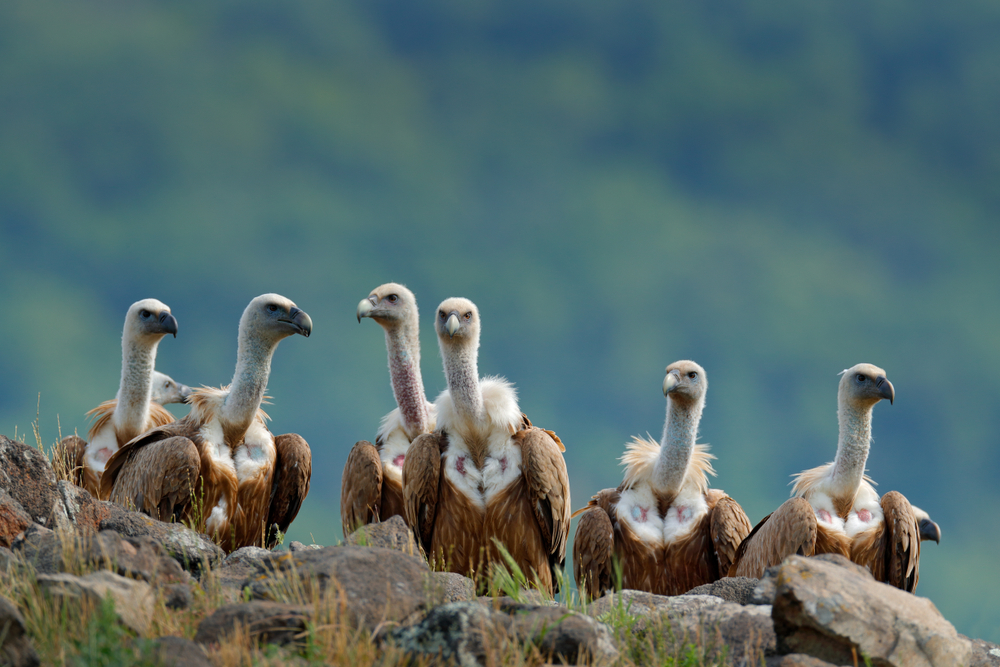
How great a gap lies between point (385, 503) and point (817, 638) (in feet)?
18.7

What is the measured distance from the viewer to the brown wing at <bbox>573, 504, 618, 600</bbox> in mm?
10469

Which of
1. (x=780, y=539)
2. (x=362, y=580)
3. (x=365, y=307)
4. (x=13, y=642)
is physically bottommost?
(x=13, y=642)

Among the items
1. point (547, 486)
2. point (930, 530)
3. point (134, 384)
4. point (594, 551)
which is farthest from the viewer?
point (930, 530)

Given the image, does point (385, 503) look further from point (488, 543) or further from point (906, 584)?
point (906, 584)

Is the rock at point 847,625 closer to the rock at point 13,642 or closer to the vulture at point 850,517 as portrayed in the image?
the vulture at point 850,517

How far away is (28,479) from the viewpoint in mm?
8297

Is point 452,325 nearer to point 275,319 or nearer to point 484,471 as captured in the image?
point 484,471

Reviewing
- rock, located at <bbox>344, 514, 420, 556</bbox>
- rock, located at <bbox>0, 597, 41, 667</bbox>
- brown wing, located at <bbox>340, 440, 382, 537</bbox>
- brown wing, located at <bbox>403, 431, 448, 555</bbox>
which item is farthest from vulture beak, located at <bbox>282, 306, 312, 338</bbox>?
rock, located at <bbox>0, 597, 41, 667</bbox>

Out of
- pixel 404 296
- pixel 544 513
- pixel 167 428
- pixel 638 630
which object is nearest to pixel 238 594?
pixel 638 630

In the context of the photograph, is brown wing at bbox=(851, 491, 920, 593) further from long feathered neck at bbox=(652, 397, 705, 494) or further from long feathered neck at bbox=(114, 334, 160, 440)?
long feathered neck at bbox=(114, 334, 160, 440)

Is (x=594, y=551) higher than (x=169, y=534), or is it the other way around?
(x=594, y=551)

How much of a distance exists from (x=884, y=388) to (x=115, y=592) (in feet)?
28.1

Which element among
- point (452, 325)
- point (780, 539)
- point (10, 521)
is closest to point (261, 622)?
point (10, 521)

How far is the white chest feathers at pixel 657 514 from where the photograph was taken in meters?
10.7
